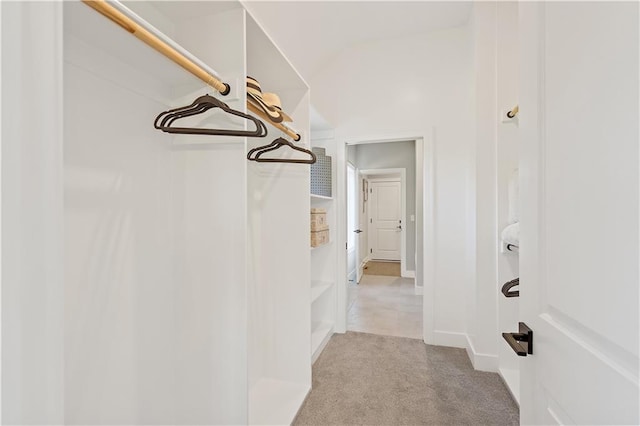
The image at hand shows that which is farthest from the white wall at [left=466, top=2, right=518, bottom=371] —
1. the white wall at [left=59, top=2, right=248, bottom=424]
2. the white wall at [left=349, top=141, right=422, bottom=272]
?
the white wall at [left=349, top=141, right=422, bottom=272]

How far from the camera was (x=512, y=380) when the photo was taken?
210 cm

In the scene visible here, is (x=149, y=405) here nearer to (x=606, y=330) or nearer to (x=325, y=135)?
(x=606, y=330)

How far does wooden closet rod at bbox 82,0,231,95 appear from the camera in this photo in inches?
29.2

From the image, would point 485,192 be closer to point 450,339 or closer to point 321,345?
point 450,339

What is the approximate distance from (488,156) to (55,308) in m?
2.61

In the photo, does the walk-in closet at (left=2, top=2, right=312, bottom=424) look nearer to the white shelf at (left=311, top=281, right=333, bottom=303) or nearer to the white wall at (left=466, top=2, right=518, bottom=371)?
the white shelf at (left=311, top=281, right=333, bottom=303)

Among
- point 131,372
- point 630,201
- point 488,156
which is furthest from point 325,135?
point 630,201

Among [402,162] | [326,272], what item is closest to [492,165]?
[326,272]

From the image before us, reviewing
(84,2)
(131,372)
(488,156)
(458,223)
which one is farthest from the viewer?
(458,223)

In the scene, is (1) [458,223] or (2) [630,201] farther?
(1) [458,223]

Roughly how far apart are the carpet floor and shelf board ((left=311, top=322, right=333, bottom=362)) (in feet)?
0.22

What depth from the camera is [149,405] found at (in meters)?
1.17

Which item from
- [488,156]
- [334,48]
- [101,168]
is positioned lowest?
[101,168]

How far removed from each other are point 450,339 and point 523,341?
2.23m
